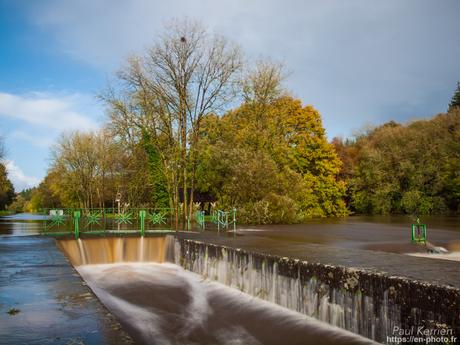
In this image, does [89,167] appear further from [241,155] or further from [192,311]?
[192,311]

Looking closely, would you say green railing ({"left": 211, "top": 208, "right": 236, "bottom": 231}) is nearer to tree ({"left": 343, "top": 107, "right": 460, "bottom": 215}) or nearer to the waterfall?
the waterfall

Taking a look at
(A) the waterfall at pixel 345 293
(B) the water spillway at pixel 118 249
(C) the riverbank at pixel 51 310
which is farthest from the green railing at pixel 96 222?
A: (C) the riverbank at pixel 51 310

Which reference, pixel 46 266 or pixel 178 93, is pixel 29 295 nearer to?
pixel 46 266

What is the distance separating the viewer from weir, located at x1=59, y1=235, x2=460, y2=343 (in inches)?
248

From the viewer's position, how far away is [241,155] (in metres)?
29.2

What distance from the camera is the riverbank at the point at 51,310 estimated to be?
4.86 meters

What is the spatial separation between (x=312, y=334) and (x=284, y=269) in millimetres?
1990

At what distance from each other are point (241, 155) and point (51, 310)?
929 inches

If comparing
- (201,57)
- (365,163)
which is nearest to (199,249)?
(201,57)

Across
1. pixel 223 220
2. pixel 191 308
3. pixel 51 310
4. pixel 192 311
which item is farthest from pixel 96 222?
pixel 51 310

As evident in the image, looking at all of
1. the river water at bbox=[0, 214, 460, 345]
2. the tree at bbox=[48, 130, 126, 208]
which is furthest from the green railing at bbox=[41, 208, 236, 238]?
the tree at bbox=[48, 130, 126, 208]

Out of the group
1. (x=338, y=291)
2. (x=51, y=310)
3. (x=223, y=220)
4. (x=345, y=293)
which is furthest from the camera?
(x=223, y=220)

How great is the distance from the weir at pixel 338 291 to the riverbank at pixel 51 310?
13.6 feet

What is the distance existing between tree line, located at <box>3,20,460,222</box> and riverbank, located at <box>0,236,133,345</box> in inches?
642
